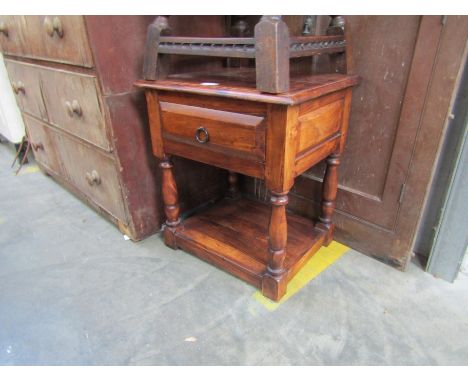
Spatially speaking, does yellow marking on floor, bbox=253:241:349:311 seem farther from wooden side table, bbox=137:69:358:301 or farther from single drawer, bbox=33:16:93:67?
single drawer, bbox=33:16:93:67

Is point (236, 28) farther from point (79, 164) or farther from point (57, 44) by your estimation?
point (79, 164)

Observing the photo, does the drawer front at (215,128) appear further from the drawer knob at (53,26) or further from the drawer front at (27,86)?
the drawer front at (27,86)

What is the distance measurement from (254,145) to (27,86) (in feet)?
4.09

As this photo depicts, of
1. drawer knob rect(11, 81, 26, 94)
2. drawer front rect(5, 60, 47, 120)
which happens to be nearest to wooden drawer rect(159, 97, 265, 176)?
drawer front rect(5, 60, 47, 120)

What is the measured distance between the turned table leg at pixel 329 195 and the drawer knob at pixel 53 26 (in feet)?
3.16

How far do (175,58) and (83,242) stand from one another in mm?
788

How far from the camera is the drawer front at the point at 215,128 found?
80cm

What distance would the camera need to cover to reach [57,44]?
1127 millimetres

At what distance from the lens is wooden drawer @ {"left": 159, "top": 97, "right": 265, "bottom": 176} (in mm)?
806

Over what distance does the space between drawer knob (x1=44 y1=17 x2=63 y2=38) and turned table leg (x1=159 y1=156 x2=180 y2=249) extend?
53 centimetres

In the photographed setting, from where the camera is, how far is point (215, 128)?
862mm

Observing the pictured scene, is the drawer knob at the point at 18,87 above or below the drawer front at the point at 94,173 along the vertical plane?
above

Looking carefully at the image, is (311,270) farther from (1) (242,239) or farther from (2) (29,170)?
(2) (29,170)

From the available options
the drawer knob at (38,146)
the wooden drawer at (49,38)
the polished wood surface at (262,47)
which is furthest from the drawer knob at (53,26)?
the drawer knob at (38,146)
